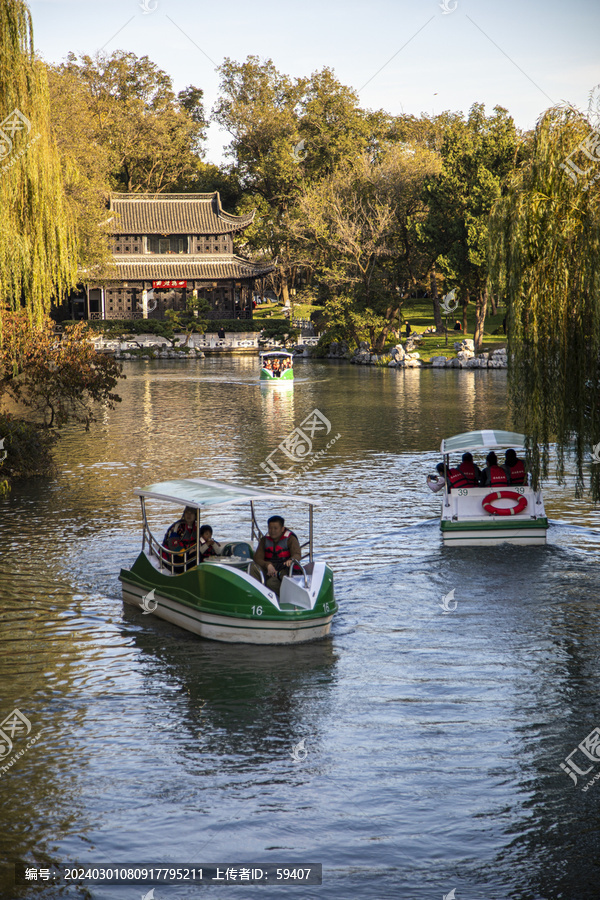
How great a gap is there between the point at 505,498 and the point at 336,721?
8216 millimetres

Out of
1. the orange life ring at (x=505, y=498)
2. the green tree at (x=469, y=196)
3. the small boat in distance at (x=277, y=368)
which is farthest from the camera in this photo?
the green tree at (x=469, y=196)

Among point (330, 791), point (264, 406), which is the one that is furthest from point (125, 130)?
point (330, 791)

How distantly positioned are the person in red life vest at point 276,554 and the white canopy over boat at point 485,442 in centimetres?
581

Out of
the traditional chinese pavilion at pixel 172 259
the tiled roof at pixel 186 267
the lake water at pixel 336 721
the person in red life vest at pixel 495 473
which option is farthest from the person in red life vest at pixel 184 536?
the tiled roof at pixel 186 267

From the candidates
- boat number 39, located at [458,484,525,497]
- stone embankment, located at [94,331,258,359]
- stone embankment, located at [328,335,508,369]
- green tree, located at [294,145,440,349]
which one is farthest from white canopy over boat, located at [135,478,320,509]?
stone embankment, located at [94,331,258,359]

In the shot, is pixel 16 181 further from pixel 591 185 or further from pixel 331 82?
pixel 331 82

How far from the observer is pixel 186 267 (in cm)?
8775

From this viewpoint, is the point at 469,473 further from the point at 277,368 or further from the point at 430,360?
the point at 430,360

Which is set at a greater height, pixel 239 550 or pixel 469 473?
pixel 469 473

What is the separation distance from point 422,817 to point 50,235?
548 inches

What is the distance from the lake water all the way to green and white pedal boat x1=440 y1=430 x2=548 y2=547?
0.36 meters

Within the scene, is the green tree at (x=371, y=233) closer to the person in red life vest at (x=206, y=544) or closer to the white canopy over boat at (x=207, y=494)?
the white canopy over boat at (x=207, y=494)

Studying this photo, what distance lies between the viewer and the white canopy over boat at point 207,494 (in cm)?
1308

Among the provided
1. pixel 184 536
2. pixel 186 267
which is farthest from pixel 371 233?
pixel 184 536
